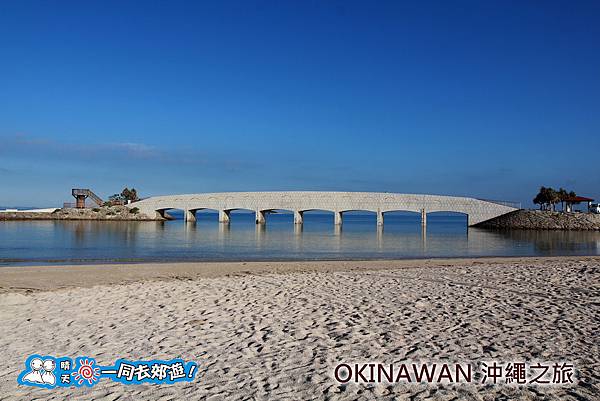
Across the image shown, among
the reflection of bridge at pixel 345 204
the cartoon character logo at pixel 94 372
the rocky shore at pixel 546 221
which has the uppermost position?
the reflection of bridge at pixel 345 204

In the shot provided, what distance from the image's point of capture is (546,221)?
50250mm

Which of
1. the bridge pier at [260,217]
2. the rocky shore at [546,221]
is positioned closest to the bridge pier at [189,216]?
the bridge pier at [260,217]

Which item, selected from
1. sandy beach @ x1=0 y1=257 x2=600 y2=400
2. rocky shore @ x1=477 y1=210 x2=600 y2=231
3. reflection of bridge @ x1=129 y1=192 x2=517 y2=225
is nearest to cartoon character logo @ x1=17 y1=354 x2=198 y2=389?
sandy beach @ x1=0 y1=257 x2=600 y2=400

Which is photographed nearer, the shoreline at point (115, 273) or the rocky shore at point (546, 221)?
the shoreline at point (115, 273)

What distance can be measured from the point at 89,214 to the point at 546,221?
179 feet

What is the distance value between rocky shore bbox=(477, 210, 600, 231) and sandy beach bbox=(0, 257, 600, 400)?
44.0 metres

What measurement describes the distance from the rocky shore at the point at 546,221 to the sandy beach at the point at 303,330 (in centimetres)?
4401

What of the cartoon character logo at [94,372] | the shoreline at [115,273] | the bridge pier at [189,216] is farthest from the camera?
the bridge pier at [189,216]

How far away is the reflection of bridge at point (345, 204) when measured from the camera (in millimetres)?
52688

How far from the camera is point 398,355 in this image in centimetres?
489

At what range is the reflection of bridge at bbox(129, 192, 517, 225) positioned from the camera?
173ft

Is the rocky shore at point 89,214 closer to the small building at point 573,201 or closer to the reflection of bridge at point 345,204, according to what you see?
the reflection of bridge at point 345,204

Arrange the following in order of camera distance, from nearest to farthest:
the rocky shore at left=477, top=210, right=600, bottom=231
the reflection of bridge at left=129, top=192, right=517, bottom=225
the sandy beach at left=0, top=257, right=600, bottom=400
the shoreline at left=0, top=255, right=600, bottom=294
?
the sandy beach at left=0, top=257, right=600, bottom=400 → the shoreline at left=0, top=255, right=600, bottom=294 → the rocky shore at left=477, top=210, right=600, bottom=231 → the reflection of bridge at left=129, top=192, right=517, bottom=225

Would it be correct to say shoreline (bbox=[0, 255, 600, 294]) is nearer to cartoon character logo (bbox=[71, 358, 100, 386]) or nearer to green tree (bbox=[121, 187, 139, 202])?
cartoon character logo (bbox=[71, 358, 100, 386])
